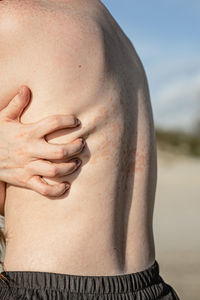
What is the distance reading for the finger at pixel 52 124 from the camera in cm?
179

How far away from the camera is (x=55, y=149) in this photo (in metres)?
1.79

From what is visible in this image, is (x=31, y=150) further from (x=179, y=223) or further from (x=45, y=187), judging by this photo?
(x=179, y=223)

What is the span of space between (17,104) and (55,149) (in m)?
0.21

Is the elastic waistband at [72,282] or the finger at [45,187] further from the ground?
the finger at [45,187]

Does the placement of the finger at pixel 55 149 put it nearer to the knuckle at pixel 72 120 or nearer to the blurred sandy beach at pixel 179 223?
the knuckle at pixel 72 120

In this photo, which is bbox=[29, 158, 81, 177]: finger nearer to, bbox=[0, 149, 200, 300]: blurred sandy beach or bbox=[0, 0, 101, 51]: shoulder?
bbox=[0, 0, 101, 51]: shoulder

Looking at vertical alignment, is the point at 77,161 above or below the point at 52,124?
below

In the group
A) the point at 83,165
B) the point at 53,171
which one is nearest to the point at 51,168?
the point at 53,171

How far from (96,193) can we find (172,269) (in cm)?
558

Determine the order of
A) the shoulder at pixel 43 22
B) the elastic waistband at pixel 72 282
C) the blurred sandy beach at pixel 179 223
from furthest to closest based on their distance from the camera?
the blurred sandy beach at pixel 179 223 → the shoulder at pixel 43 22 → the elastic waistband at pixel 72 282

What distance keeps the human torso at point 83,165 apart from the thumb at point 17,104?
0.03 m

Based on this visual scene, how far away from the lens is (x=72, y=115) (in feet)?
6.06

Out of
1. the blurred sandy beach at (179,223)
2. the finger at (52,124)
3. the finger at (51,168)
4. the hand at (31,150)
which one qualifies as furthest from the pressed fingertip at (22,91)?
the blurred sandy beach at (179,223)

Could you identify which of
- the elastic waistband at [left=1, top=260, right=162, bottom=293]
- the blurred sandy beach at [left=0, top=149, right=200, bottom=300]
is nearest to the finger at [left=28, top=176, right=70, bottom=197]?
the elastic waistband at [left=1, top=260, right=162, bottom=293]
